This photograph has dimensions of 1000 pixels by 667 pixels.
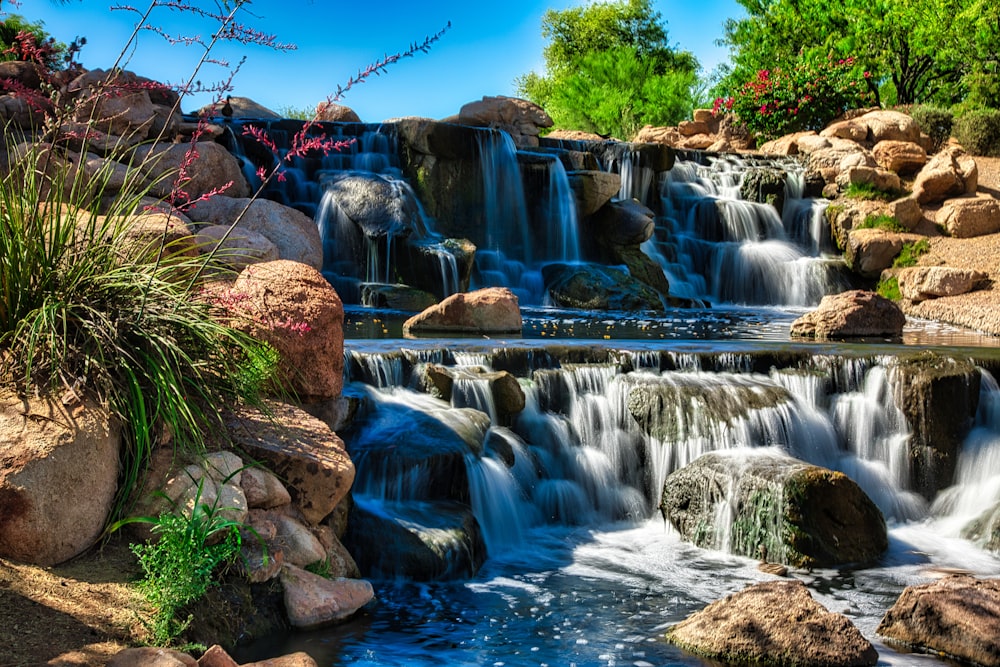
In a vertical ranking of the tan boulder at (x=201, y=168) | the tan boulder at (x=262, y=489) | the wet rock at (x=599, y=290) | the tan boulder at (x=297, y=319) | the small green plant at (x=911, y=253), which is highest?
the tan boulder at (x=201, y=168)

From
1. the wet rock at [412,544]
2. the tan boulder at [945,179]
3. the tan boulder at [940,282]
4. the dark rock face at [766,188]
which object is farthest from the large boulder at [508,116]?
the wet rock at [412,544]

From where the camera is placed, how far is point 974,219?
64.9ft

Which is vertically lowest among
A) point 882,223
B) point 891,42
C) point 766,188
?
point 882,223

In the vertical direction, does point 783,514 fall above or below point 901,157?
below

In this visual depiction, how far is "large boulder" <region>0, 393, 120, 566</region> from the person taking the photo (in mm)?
4438

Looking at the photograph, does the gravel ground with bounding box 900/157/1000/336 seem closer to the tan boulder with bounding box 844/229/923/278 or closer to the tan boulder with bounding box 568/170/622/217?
the tan boulder with bounding box 844/229/923/278

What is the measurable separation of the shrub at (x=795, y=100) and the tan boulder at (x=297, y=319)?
24.0 m

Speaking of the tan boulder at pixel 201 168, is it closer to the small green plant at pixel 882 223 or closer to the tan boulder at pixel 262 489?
the tan boulder at pixel 262 489

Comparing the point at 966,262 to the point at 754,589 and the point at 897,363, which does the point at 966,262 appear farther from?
the point at 754,589

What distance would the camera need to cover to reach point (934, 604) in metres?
5.32

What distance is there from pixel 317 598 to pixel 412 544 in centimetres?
120

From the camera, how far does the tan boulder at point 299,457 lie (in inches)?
224

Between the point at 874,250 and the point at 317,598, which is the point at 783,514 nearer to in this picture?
the point at 317,598

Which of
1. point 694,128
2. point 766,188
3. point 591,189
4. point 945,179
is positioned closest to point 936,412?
point 591,189
